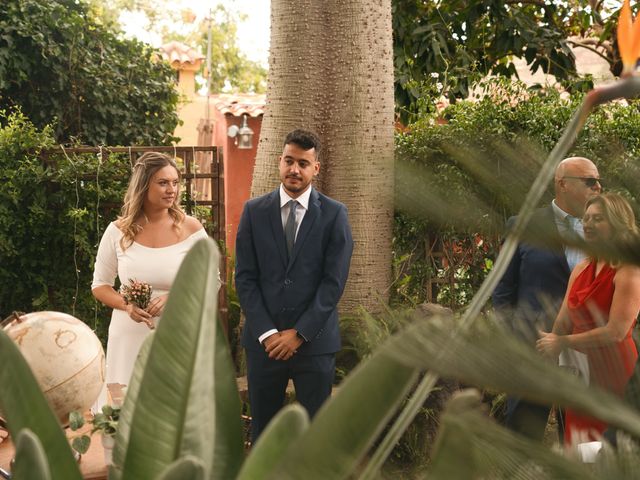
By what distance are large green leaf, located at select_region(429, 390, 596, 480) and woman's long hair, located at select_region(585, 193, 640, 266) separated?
0.48 ft

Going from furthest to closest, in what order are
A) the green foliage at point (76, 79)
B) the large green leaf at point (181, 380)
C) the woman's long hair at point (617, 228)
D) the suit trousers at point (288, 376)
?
the green foliage at point (76, 79) < the suit trousers at point (288, 376) < the large green leaf at point (181, 380) < the woman's long hair at point (617, 228)

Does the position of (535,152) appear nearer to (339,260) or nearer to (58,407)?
(58,407)

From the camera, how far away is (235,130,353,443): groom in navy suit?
428 centimetres

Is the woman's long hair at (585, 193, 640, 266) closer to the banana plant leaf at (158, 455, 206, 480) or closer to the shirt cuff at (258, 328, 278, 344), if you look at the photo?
the banana plant leaf at (158, 455, 206, 480)

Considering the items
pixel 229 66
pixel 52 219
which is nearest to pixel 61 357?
pixel 52 219

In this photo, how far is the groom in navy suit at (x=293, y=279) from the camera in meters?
4.28

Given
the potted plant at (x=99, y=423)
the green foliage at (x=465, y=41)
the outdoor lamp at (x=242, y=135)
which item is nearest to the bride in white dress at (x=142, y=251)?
the potted plant at (x=99, y=423)

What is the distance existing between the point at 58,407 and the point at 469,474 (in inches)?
93.4

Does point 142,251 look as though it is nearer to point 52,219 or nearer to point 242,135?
point 52,219

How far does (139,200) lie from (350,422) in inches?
158

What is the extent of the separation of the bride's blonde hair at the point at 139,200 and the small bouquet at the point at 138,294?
0.31 meters

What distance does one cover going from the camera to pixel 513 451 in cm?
55

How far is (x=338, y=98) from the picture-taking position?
5.96 meters

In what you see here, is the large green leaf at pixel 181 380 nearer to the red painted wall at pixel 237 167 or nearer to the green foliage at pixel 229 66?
the red painted wall at pixel 237 167
